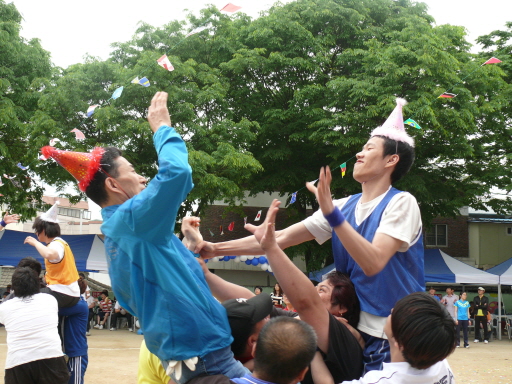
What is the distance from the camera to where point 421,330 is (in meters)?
2.40

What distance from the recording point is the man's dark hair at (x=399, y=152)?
298cm

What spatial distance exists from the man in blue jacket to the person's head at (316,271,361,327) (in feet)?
2.11

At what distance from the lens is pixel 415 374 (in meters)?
2.50

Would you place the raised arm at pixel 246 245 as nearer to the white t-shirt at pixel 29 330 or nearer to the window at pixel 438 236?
the white t-shirt at pixel 29 330

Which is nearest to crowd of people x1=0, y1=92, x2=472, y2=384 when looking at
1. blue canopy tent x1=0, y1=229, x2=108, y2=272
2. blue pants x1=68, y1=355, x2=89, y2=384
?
blue pants x1=68, y1=355, x2=89, y2=384

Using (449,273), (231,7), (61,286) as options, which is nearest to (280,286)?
(61,286)

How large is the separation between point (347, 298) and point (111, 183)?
1.31 m

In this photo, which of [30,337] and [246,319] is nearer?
[246,319]

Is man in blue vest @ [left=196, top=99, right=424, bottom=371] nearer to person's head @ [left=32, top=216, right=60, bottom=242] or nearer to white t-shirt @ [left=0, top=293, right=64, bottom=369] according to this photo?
white t-shirt @ [left=0, top=293, right=64, bottom=369]

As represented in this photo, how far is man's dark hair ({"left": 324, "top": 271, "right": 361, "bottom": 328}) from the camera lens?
2.87 metres

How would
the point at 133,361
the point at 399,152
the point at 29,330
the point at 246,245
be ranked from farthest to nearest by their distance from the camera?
1. the point at 133,361
2. the point at 29,330
3. the point at 246,245
4. the point at 399,152

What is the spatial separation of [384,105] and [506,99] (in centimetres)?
489

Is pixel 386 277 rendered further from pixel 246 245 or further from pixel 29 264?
pixel 29 264

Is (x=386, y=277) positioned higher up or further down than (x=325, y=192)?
further down
